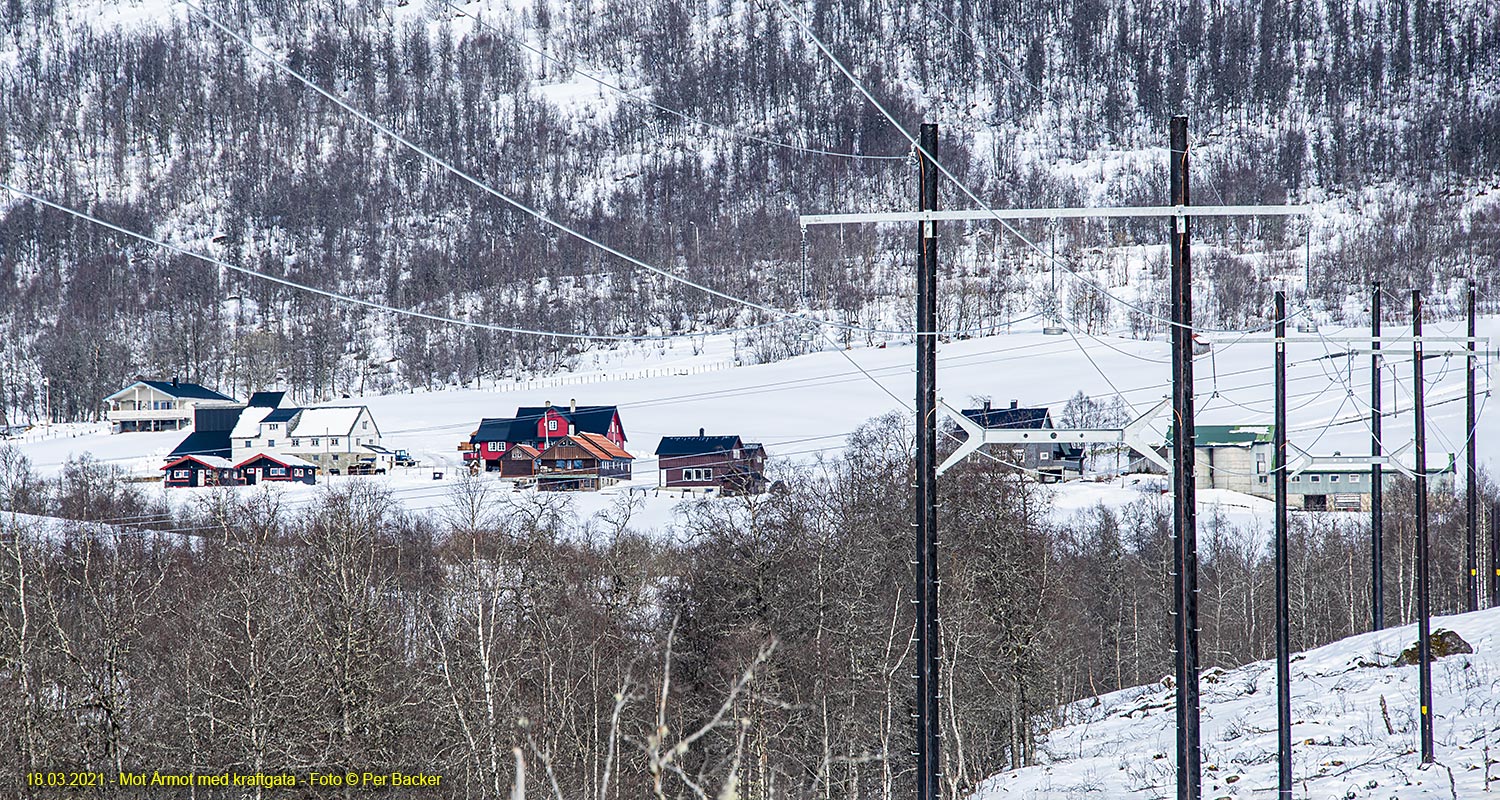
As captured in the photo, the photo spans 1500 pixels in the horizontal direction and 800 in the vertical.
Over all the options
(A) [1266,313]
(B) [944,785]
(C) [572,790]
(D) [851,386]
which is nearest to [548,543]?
(C) [572,790]

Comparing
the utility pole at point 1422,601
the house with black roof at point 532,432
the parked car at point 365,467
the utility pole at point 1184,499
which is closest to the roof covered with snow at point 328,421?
the parked car at point 365,467

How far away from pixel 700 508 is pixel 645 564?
3399 mm

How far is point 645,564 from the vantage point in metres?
54.6

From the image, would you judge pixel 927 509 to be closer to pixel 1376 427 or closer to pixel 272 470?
pixel 1376 427

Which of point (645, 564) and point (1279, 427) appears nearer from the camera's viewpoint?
point (1279, 427)

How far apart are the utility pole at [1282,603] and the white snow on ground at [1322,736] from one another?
1.11 metres

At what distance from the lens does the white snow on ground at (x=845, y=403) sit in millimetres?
100688

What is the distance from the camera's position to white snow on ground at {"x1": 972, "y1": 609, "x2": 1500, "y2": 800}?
21234mm

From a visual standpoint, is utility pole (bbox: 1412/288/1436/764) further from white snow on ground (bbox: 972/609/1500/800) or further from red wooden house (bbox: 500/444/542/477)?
red wooden house (bbox: 500/444/542/477)

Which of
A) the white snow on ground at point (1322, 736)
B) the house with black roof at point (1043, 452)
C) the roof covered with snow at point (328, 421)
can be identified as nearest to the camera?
the white snow on ground at point (1322, 736)

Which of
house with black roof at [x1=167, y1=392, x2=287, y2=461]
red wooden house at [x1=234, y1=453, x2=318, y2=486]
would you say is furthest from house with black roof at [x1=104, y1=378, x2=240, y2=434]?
red wooden house at [x1=234, y1=453, x2=318, y2=486]

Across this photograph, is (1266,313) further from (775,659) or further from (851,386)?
(775,659)

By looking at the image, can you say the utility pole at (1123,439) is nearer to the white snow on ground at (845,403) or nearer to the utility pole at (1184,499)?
the utility pole at (1184,499)

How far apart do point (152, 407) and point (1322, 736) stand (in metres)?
145
